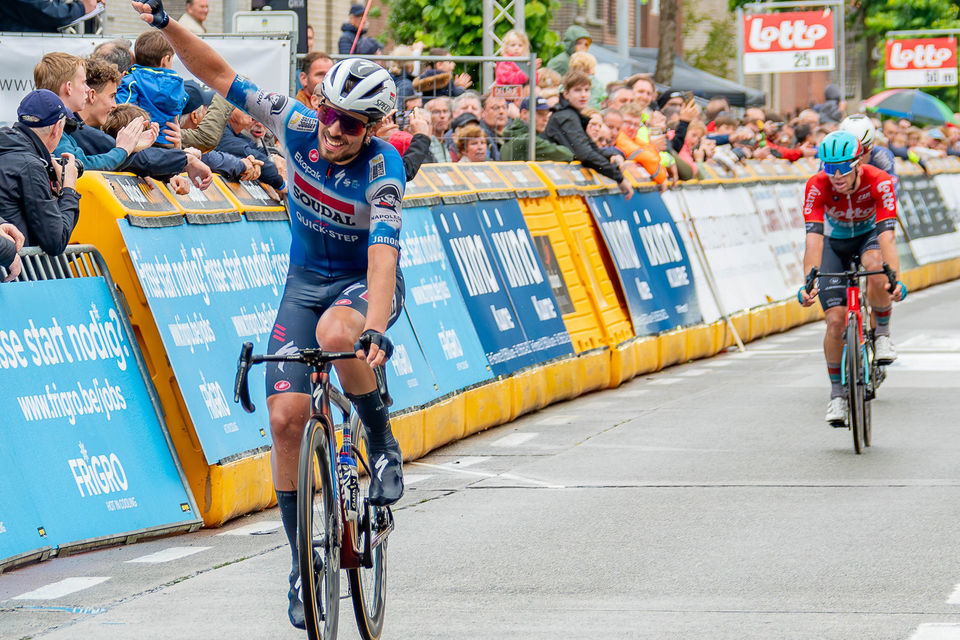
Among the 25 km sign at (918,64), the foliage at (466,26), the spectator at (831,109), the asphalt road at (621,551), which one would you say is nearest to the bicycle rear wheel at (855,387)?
the asphalt road at (621,551)

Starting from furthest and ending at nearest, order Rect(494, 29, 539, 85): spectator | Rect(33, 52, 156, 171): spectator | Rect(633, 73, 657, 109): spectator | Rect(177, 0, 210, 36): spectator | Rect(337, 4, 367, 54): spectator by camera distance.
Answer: Rect(633, 73, 657, 109): spectator → Rect(337, 4, 367, 54): spectator → Rect(494, 29, 539, 85): spectator → Rect(177, 0, 210, 36): spectator → Rect(33, 52, 156, 171): spectator

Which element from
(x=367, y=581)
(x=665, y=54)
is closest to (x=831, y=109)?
(x=665, y=54)

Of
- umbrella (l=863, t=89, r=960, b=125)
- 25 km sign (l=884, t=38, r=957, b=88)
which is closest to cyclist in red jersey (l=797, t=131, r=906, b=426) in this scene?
umbrella (l=863, t=89, r=960, b=125)

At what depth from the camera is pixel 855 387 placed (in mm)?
10703

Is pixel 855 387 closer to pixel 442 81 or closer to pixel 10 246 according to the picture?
pixel 442 81

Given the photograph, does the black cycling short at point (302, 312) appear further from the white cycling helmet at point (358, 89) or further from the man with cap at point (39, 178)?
the man with cap at point (39, 178)

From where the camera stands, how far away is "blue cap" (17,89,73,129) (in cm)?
805

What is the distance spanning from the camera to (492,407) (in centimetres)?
1223

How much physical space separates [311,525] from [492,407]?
22.1 ft

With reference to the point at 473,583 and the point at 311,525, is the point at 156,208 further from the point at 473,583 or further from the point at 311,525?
the point at 311,525

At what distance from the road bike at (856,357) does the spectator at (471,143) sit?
4.04m

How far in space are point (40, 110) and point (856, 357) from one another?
5377 mm

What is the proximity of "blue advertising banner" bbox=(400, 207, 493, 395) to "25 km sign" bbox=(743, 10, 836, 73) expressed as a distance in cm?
2545

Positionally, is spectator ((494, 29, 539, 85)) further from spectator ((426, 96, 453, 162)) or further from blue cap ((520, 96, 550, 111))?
spectator ((426, 96, 453, 162))
